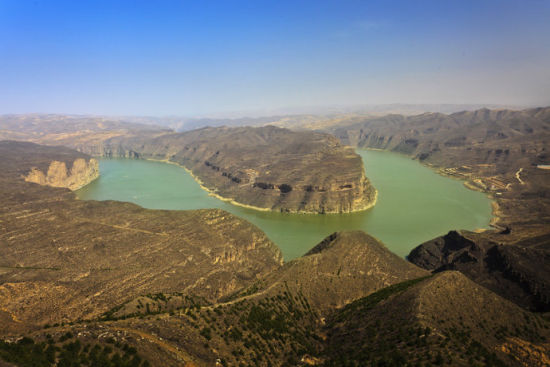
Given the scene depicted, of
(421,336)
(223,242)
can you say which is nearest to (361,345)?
(421,336)

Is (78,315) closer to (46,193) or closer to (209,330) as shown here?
(209,330)

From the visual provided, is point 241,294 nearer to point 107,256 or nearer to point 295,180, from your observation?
point 107,256

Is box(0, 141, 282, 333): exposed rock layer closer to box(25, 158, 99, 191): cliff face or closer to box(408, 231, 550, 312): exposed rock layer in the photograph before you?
box(408, 231, 550, 312): exposed rock layer

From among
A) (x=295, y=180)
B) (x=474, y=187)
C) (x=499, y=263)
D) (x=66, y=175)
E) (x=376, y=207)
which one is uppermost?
(x=66, y=175)

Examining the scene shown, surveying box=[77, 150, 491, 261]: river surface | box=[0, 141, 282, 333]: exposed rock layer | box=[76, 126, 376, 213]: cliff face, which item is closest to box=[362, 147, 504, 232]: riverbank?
box=[77, 150, 491, 261]: river surface

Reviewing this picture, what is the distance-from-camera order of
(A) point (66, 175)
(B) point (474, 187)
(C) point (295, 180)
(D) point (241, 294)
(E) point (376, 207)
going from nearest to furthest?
(D) point (241, 294)
(E) point (376, 207)
(C) point (295, 180)
(B) point (474, 187)
(A) point (66, 175)

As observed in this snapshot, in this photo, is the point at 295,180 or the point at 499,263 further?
the point at 295,180

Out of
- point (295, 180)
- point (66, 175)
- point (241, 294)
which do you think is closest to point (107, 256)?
point (241, 294)
